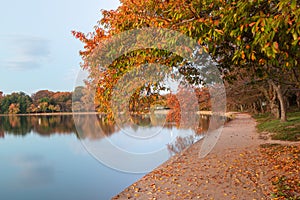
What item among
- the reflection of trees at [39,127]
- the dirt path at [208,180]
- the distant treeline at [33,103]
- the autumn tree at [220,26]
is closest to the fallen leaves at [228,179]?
the dirt path at [208,180]

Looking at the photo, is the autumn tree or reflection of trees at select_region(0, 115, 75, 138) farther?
reflection of trees at select_region(0, 115, 75, 138)

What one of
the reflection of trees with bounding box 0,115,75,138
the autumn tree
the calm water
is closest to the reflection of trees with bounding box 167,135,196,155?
the calm water

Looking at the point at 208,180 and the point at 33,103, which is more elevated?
the point at 33,103

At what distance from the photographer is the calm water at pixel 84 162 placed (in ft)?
19.5

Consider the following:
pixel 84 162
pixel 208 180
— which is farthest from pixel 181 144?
pixel 84 162

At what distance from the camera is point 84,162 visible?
51.0 ft

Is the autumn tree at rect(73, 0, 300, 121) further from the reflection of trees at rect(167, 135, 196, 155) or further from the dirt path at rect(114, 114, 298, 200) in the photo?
the reflection of trees at rect(167, 135, 196, 155)

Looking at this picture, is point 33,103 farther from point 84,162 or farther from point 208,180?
point 208,180

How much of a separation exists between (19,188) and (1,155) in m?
9.88

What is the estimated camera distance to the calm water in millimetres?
5945

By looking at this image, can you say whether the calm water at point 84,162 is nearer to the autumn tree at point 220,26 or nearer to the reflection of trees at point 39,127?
the autumn tree at point 220,26

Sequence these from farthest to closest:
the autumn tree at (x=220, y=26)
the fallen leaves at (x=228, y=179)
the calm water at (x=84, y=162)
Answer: the calm water at (x=84, y=162)
the fallen leaves at (x=228, y=179)
the autumn tree at (x=220, y=26)

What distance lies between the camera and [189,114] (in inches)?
335

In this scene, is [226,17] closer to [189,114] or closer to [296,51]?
[296,51]
